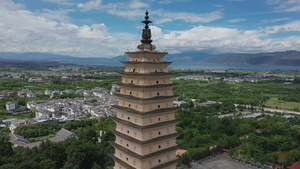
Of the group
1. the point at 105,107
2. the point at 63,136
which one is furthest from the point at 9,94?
the point at 63,136

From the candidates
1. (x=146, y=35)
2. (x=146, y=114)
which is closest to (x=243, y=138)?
(x=146, y=114)

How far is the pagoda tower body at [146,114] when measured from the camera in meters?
14.6

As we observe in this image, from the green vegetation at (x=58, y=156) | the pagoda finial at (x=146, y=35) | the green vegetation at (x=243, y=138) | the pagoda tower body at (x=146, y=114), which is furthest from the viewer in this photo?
the green vegetation at (x=243, y=138)

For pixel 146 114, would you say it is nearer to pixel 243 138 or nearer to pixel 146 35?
pixel 146 35

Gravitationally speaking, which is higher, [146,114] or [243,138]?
[146,114]

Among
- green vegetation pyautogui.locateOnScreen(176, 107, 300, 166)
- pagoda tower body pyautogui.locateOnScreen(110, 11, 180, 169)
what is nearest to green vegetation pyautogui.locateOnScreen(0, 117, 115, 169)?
pagoda tower body pyautogui.locateOnScreen(110, 11, 180, 169)

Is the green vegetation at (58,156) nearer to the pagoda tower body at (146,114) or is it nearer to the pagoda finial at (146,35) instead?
the pagoda tower body at (146,114)

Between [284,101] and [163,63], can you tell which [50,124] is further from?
[284,101]

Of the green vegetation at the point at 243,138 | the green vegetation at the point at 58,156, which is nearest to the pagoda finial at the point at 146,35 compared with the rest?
the green vegetation at the point at 58,156

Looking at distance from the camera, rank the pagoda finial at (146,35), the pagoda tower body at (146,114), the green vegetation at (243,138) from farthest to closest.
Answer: the green vegetation at (243,138), the pagoda finial at (146,35), the pagoda tower body at (146,114)

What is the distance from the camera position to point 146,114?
47.2ft

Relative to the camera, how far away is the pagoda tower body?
14.6 meters

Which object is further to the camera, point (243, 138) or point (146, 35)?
point (243, 138)

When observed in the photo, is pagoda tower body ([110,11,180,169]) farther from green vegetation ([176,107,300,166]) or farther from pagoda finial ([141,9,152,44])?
green vegetation ([176,107,300,166])
